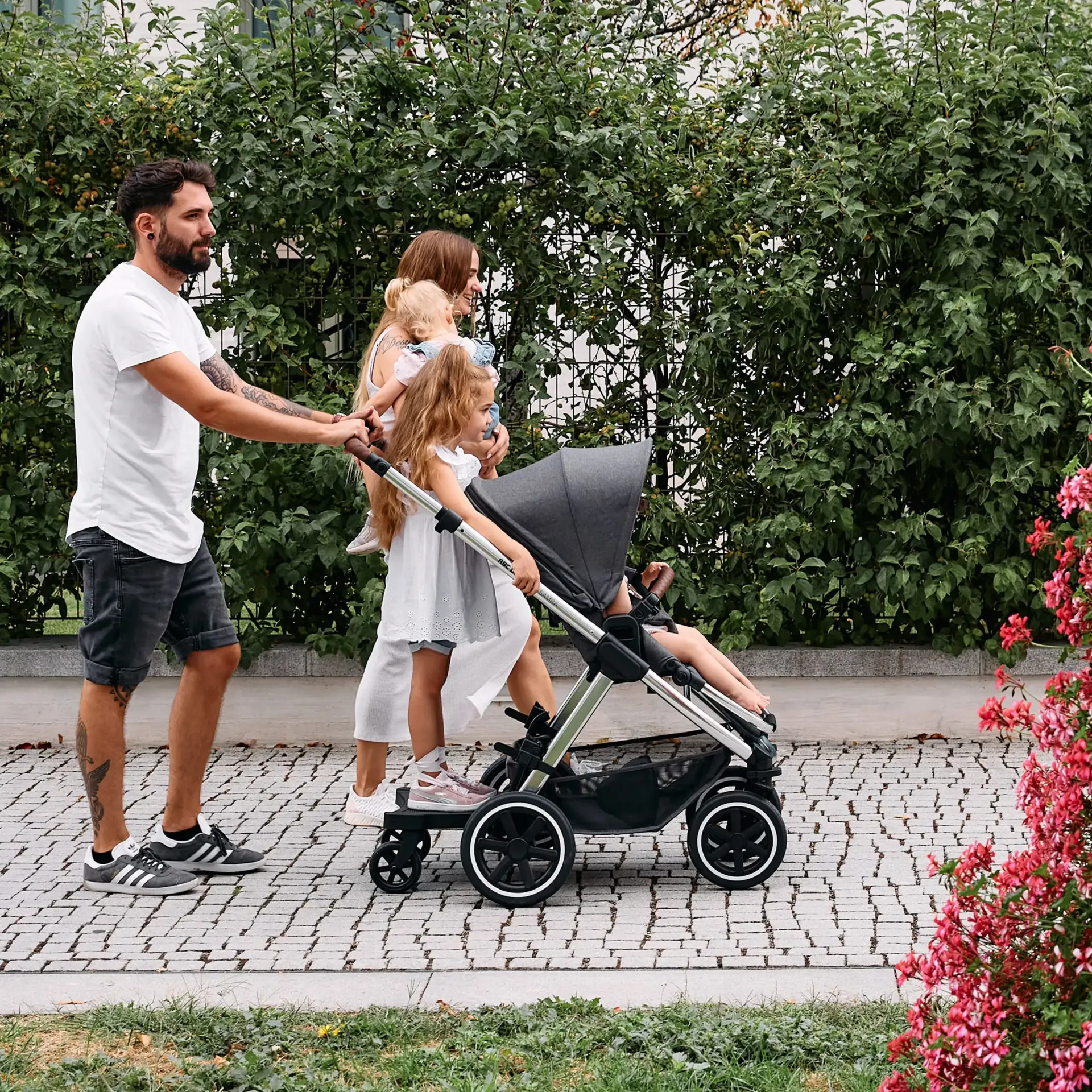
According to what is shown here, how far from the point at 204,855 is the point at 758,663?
116 inches

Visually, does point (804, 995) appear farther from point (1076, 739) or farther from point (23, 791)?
point (23, 791)

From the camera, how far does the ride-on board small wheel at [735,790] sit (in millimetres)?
5098

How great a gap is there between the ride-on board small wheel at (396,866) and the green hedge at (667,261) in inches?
84.9

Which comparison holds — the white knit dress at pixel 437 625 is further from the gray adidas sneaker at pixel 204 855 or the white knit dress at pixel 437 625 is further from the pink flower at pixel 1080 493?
the pink flower at pixel 1080 493

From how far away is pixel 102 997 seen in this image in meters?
4.07

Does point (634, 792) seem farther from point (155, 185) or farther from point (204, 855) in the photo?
point (155, 185)

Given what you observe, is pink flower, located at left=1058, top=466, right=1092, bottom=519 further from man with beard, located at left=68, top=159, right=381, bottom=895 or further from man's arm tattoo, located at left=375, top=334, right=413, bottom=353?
man's arm tattoo, located at left=375, top=334, right=413, bottom=353

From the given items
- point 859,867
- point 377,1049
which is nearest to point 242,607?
point 859,867

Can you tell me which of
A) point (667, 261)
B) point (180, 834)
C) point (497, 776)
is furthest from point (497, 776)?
point (667, 261)

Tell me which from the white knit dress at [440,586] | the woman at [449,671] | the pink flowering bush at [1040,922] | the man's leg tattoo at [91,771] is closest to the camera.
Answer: the pink flowering bush at [1040,922]

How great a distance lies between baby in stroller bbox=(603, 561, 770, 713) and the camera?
5.14 metres

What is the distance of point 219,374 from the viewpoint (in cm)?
536

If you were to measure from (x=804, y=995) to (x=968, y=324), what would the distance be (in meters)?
3.61

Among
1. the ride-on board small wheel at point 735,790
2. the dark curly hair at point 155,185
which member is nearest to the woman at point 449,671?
the ride-on board small wheel at point 735,790
